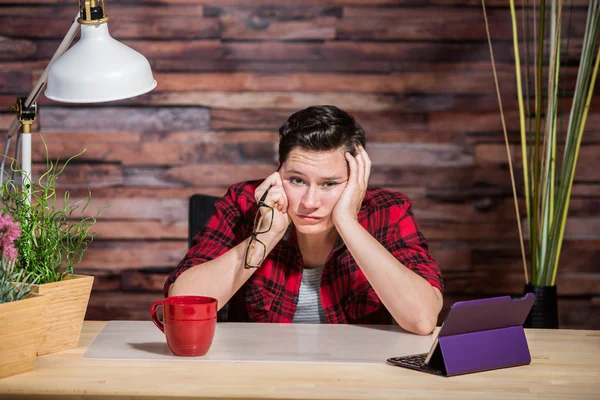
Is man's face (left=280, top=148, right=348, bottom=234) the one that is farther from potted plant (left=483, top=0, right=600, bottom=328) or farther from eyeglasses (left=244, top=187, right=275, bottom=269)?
potted plant (left=483, top=0, right=600, bottom=328)

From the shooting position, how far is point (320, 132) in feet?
6.66

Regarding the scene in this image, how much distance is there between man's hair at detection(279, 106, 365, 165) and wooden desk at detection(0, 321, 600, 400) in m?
0.75

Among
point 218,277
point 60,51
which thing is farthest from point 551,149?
point 60,51

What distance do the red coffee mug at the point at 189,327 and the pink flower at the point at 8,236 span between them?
309 mm

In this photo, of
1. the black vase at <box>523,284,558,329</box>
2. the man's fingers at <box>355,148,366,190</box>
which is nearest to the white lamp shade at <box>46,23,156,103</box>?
the man's fingers at <box>355,148,366,190</box>

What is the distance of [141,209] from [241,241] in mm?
1037

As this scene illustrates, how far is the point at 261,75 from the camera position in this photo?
3000 millimetres

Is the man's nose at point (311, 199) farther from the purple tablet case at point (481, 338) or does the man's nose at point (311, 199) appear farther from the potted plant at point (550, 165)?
the potted plant at point (550, 165)

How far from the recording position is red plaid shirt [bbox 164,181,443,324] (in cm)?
206

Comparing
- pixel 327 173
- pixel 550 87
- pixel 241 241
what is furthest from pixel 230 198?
pixel 550 87

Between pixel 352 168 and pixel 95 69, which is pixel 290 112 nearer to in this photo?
pixel 352 168

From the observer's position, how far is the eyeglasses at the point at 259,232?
6.41 feet

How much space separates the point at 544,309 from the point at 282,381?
159 centimetres

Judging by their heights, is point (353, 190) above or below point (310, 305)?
above
